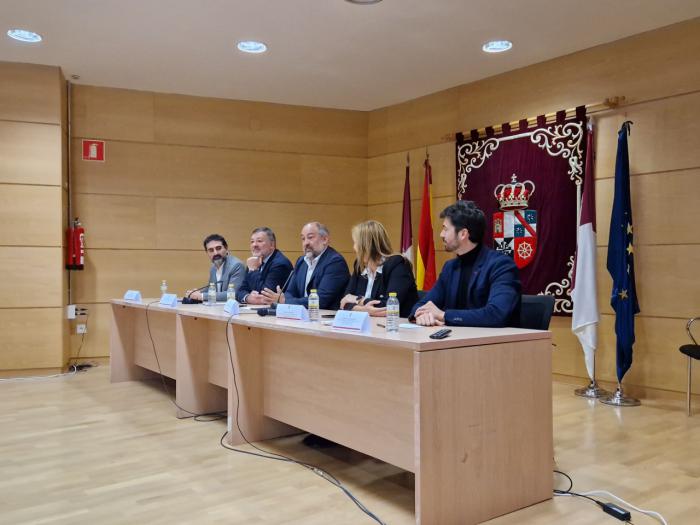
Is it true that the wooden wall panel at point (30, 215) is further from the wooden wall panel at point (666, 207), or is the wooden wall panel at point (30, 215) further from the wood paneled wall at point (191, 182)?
the wooden wall panel at point (666, 207)

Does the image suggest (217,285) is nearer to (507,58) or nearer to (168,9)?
(168,9)

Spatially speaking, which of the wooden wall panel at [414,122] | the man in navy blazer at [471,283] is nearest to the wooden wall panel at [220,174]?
the wooden wall panel at [414,122]

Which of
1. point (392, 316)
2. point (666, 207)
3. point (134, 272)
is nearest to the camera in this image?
point (392, 316)

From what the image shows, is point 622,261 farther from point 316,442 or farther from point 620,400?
point 316,442

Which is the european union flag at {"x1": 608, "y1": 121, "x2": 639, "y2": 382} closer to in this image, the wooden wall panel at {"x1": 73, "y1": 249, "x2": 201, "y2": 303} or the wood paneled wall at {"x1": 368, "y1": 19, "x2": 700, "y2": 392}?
the wood paneled wall at {"x1": 368, "y1": 19, "x2": 700, "y2": 392}

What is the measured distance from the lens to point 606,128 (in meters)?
4.84

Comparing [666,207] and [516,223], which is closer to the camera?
[666,207]

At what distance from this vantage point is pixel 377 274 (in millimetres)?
3768

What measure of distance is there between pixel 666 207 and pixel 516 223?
1.20m

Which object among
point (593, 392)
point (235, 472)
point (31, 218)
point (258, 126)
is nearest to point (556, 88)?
point (593, 392)

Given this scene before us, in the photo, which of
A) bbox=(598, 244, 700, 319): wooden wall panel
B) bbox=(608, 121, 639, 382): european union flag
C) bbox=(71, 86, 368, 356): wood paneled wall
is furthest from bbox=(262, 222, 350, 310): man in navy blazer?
bbox=(71, 86, 368, 356): wood paneled wall

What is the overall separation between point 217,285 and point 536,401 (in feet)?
10.3

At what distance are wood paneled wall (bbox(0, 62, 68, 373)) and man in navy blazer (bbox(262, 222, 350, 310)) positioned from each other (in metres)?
2.40

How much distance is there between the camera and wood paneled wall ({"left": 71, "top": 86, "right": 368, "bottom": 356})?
5.98 m
